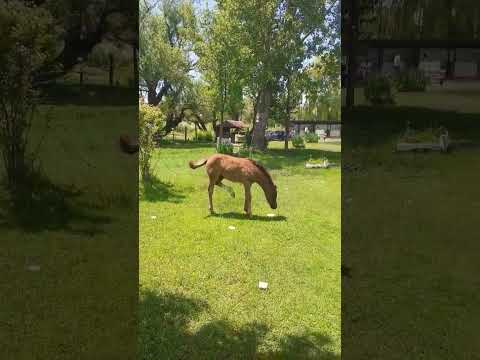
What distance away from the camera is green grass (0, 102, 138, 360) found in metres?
2.60

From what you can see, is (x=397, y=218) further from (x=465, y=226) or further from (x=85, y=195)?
(x=85, y=195)

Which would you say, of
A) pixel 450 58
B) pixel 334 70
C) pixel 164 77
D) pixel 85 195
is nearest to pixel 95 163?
pixel 85 195

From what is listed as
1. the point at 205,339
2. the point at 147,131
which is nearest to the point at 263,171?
the point at 147,131

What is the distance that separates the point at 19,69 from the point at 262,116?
1561mm

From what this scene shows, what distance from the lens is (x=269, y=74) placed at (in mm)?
2812

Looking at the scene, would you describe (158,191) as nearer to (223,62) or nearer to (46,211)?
(46,211)

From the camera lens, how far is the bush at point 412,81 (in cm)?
265

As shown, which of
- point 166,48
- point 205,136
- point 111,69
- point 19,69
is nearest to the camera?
point 19,69

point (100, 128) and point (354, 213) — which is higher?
point (100, 128)

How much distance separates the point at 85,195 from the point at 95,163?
0.23m

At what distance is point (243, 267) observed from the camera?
2.71m

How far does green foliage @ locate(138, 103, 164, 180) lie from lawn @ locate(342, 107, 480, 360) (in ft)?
4.16

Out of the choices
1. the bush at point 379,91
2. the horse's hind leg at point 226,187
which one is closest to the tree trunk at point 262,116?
the horse's hind leg at point 226,187

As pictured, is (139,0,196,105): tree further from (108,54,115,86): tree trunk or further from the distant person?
the distant person
